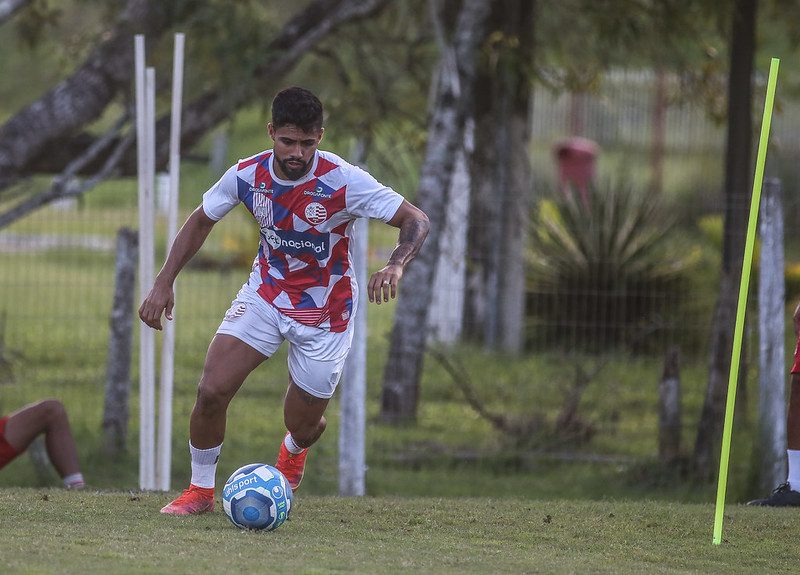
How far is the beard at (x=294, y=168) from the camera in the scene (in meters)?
5.50

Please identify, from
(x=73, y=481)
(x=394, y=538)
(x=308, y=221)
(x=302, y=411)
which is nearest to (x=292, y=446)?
(x=302, y=411)

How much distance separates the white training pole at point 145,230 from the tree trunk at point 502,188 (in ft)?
11.8

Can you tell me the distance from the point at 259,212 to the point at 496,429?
4451mm

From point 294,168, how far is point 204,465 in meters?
1.58

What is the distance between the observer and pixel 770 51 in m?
25.5

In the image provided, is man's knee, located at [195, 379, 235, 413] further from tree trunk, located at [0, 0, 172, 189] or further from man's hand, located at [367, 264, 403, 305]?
tree trunk, located at [0, 0, 172, 189]

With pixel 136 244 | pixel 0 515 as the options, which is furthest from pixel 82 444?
pixel 0 515

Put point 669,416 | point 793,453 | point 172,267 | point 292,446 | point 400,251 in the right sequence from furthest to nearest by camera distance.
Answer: point 669,416 → point 793,453 → point 292,446 → point 172,267 → point 400,251

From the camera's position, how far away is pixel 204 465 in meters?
5.76

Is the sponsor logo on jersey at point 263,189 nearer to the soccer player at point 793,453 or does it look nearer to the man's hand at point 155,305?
the man's hand at point 155,305

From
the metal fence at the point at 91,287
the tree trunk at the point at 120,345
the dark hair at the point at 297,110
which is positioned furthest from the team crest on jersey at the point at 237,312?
the metal fence at the point at 91,287

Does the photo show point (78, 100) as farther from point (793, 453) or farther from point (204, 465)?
point (793, 453)

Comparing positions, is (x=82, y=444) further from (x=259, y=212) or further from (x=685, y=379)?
(x=685, y=379)

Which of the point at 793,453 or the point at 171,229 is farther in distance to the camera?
the point at 171,229
